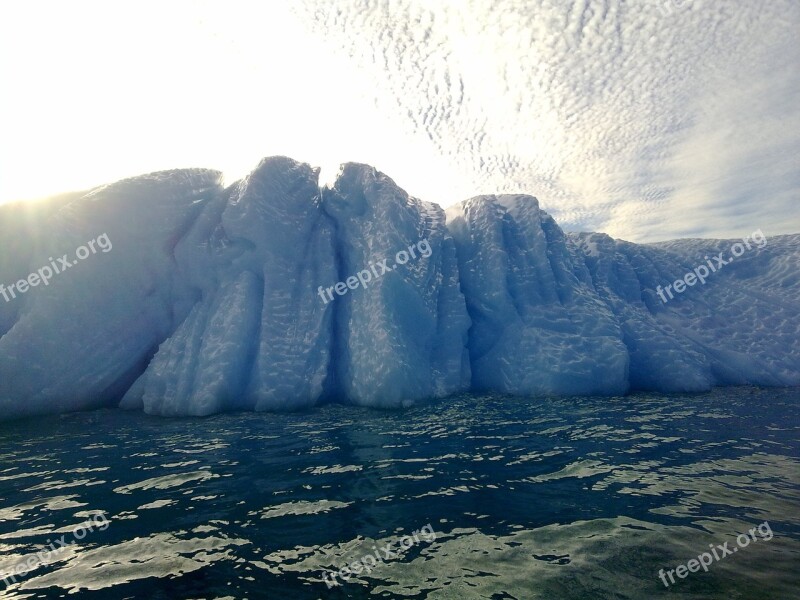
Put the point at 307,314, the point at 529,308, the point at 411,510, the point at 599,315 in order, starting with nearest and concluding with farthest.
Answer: the point at 411,510 → the point at 307,314 → the point at 599,315 → the point at 529,308

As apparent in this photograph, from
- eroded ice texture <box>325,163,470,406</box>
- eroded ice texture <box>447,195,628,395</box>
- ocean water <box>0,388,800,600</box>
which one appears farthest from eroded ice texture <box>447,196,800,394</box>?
ocean water <box>0,388,800,600</box>

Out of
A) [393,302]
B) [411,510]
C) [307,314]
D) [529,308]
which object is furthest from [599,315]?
[411,510]

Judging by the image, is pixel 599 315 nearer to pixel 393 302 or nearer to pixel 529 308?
pixel 529 308

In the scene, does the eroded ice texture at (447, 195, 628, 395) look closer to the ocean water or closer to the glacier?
the glacier

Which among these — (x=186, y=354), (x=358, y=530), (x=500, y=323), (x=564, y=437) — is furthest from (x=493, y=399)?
(x=186, y=354)

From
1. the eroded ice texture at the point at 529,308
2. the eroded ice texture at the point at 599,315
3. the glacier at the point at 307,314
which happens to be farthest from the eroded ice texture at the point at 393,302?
the eroded ice texture at the point at 599,315
